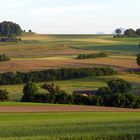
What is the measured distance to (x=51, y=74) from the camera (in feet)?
246

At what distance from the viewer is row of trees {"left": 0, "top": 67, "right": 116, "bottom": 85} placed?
71750mm

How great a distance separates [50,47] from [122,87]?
6651cm

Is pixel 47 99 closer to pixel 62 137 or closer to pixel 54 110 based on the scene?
pixel 54 110

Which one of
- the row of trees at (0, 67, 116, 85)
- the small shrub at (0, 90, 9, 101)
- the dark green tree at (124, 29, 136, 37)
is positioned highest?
the small shrub at (0, 90, 9, 101)

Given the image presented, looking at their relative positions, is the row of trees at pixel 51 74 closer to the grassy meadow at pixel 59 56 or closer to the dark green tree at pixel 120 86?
the grassy meadow at pixel 59 56

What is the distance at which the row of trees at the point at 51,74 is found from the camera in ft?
235

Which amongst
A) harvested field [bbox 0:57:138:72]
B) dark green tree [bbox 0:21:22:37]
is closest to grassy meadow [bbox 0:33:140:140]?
harvested field [bbox 0:57:138:72]

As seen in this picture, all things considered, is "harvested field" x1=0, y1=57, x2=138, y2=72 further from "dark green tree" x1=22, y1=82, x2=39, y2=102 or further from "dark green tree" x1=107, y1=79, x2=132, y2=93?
"dark green tree" x1=22, y1=82, x2=39, y2=102

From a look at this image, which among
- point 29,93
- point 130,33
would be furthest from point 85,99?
point 130,33

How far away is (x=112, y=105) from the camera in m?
47.3

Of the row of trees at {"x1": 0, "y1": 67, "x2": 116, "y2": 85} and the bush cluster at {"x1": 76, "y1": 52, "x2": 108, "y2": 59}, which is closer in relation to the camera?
the row of trees at {"x1": 0, "y1": 67, "x2": 116, "y2": 85}

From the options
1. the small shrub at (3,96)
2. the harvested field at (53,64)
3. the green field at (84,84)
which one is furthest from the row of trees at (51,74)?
the small shrub at (3,96)

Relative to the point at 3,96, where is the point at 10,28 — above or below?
above

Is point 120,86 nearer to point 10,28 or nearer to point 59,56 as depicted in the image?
point 59,56
